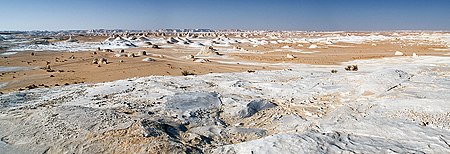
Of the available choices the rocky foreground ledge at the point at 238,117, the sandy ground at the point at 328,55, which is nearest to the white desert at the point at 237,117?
the rocky foreground ledge at the point at 238,117

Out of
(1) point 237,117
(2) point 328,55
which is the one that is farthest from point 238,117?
(2) point 328,55

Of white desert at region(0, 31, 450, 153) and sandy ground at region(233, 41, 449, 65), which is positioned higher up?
white desert at region(0, 31, 450, 153)

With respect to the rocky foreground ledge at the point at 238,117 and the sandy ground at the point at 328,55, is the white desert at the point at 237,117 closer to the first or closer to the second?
the rocky foreground ledge at the point at 238,117

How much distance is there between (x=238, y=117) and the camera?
8648 millimetres

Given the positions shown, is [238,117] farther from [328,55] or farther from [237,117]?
[328,55]

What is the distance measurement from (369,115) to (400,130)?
1.06 meters

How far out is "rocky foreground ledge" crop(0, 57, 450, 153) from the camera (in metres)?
6.49

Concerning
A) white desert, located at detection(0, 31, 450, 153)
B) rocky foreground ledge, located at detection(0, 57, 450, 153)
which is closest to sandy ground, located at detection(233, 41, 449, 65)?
white desert, located at detection(0, 31, 450, 153)

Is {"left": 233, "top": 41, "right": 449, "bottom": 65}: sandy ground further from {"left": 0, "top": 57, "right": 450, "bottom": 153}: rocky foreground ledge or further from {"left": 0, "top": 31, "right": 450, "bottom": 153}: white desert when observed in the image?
{"left": 0, "top": 57, "right": 450, "bottom": 153}: rocky foreground ledge

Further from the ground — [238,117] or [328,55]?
[238,117]

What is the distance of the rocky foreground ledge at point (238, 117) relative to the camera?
649 cm

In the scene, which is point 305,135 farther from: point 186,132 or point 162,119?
point 162,119

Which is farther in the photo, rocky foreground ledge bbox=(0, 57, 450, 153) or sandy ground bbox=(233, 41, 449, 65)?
sandy ground bbox=(233, 41, 449, 65)

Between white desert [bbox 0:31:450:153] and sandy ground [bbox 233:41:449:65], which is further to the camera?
sandy ground [bbox 233:41:449:65]
